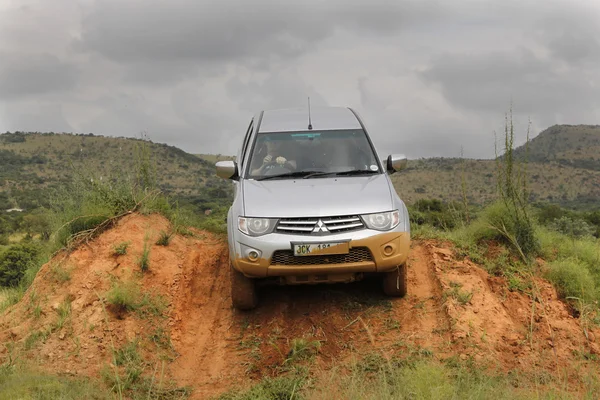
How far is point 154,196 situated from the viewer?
9.14 m

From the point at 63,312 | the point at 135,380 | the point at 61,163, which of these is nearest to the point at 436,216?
the point at 63,312

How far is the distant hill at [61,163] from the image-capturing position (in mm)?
51531

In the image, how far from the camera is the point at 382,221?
585 cm

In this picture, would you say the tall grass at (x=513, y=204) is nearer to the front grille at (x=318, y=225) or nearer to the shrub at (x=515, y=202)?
the shrub at (x=515, y=202)

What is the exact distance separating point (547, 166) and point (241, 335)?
64.5 m

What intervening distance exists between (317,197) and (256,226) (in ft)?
2.29

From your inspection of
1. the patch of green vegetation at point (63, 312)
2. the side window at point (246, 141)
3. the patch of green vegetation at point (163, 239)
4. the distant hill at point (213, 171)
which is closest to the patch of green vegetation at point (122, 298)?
the patch of green vegetation at point (63, 312)

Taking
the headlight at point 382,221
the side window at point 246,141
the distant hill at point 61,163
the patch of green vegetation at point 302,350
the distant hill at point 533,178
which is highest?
the side window at point 246,141

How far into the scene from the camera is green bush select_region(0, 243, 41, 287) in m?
20.7

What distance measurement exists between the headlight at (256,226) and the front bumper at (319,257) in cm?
6

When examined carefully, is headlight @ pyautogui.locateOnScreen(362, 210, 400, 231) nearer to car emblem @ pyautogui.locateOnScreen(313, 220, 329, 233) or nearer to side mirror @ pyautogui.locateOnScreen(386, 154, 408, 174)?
car emblem @ pyautogui.locateOnScreen(313, 220, 329, 233)

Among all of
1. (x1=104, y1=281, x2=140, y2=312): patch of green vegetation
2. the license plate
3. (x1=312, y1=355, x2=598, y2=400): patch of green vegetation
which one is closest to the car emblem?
the license plate

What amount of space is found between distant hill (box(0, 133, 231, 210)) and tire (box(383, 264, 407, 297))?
34775 mm

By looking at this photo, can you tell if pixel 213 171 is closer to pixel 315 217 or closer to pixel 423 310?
pixel 423 310
